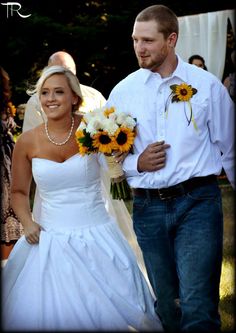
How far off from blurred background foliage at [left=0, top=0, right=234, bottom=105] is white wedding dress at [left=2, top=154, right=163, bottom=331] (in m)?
9.73

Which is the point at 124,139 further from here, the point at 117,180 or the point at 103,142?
the point at 117,180

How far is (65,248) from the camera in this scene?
5.37 meters

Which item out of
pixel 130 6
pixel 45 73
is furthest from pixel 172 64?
pixel 130 6

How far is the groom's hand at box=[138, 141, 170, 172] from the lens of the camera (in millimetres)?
4738

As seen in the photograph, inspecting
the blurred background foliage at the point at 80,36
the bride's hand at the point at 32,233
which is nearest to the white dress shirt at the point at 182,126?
the bride's hand at the point at 32,233

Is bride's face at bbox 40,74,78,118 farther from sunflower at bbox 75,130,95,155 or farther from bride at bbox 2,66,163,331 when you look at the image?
sunflower at bbox 75,130,95,155

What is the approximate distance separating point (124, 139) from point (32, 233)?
3.39ft

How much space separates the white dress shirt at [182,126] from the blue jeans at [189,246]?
0.46ft

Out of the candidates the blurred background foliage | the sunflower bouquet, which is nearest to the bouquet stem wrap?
the sunflower bouquet

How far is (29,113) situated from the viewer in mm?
7656

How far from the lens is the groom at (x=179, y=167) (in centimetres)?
471

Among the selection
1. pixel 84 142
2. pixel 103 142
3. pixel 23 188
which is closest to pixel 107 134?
pixel 103 142

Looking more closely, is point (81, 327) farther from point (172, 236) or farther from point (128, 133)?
point (128, 133)

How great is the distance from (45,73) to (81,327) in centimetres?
182
